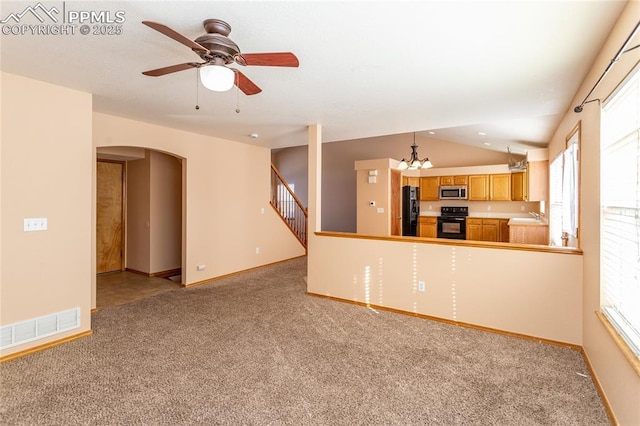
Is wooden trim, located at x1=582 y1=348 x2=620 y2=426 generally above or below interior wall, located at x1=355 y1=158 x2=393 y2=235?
below

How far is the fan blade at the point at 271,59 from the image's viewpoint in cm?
179

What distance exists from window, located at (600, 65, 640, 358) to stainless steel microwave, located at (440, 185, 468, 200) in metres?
5.58

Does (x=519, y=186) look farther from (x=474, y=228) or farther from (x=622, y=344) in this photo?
(x=622, y=344)

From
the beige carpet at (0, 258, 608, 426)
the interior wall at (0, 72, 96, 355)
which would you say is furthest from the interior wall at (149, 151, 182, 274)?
the interior wall at (0, 72, 96, 355)

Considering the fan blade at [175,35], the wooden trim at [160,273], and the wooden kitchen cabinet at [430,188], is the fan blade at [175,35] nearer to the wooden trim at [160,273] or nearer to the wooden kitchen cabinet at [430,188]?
the wooden trim at [160,273]

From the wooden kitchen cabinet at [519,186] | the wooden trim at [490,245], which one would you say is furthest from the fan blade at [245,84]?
the wooden kitchen cabinet at [519,186]

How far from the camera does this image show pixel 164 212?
19.5 feet

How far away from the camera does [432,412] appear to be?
2025mm

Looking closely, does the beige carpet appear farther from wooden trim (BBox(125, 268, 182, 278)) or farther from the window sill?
wooden trim (BBox(125, 268, 182, 278))

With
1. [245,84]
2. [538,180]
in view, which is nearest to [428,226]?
[538,180]

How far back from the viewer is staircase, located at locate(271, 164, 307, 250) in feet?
24.0

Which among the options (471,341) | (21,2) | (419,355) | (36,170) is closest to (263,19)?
(21,2)

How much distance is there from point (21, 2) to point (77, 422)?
2484mm

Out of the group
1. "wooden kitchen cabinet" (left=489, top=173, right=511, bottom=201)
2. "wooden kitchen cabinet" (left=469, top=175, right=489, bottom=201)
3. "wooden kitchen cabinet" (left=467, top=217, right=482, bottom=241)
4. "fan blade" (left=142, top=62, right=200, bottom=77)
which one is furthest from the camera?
"wooden kitchen cabinet" (left=467, top=217, right=482, bottom=241)
